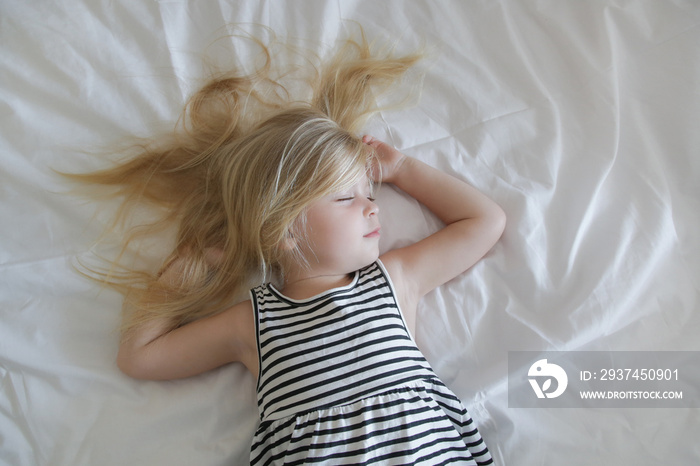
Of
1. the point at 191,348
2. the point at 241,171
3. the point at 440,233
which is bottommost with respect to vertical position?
the point at 191,348

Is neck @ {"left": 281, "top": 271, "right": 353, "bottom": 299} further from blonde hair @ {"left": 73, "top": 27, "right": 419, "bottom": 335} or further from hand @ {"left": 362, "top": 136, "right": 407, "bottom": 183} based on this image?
hand @ {"left": 362, "top": 136, "right": 407, "bottom": 183}

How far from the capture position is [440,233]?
3.28 feet

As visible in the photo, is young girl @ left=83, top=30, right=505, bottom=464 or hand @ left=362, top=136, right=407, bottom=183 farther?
hand @ left=362, top=136, right=407, bottom=183

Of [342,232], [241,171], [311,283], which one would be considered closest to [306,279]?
[311,283]

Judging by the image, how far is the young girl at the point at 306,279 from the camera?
2.78ft

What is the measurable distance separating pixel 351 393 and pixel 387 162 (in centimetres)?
43

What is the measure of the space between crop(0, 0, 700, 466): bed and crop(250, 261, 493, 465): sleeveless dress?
69 mm

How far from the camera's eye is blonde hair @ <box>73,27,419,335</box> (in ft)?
2.98

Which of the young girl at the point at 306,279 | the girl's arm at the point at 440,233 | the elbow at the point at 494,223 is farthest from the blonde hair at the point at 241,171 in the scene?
the elbow at the point at 494,223

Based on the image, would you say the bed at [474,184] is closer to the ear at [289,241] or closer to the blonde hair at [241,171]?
the blonde hair at [241,171]

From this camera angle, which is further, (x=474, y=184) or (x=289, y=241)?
(x=474, y=184)

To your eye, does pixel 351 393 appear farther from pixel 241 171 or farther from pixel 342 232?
pixel 241 171

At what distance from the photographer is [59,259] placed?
1.02 metres

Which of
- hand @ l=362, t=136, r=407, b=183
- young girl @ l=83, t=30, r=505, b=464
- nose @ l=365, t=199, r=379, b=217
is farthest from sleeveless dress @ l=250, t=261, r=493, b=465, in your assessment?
hand @ l=362, t=136, r=407, b=183
